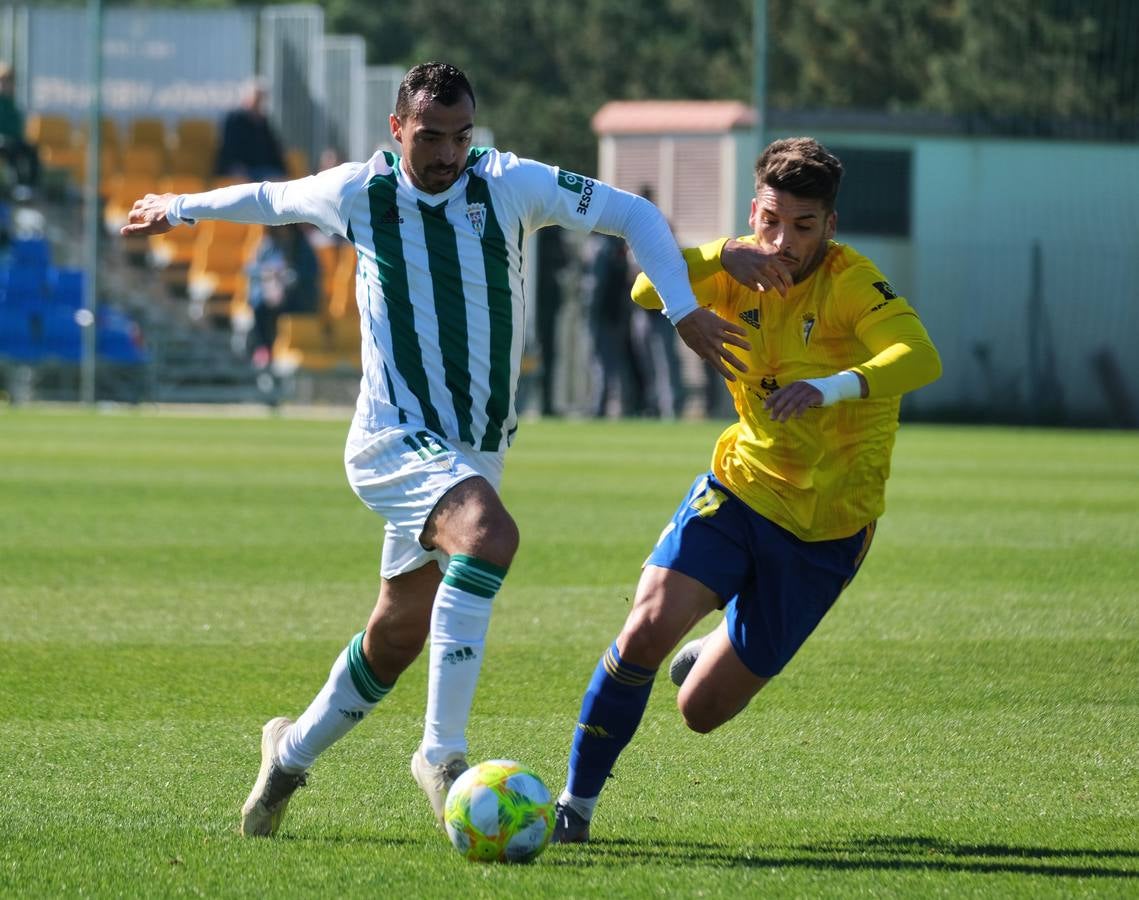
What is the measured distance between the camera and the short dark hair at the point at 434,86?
4.94 metres

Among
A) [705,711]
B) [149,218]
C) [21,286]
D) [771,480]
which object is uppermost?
[149,218]

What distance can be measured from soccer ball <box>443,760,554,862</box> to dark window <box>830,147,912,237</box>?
23.9m

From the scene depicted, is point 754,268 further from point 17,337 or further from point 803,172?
point 17,337

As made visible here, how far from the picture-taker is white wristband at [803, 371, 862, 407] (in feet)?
16.1

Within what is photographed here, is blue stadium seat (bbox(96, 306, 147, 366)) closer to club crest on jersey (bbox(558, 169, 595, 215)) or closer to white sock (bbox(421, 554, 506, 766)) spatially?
club crest on jersey (bbox(558, 169, 595, 215))

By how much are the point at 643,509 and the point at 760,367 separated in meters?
8.14

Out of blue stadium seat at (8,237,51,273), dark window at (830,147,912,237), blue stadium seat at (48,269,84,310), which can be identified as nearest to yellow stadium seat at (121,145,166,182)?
blue stadium seat at (48,269,84,310)

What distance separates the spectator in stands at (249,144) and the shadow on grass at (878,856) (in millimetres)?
23589

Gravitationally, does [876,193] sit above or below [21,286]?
above

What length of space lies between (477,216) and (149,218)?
103cm

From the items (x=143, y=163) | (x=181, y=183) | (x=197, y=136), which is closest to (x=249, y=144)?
(x=181, y=183)

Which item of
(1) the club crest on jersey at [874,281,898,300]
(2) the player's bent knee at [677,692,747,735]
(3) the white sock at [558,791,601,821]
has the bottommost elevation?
(3) the white sock at [558,791,601,821]

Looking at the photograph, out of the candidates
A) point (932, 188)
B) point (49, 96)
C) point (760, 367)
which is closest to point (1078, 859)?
point (760, 367)

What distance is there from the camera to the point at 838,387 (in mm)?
4961
